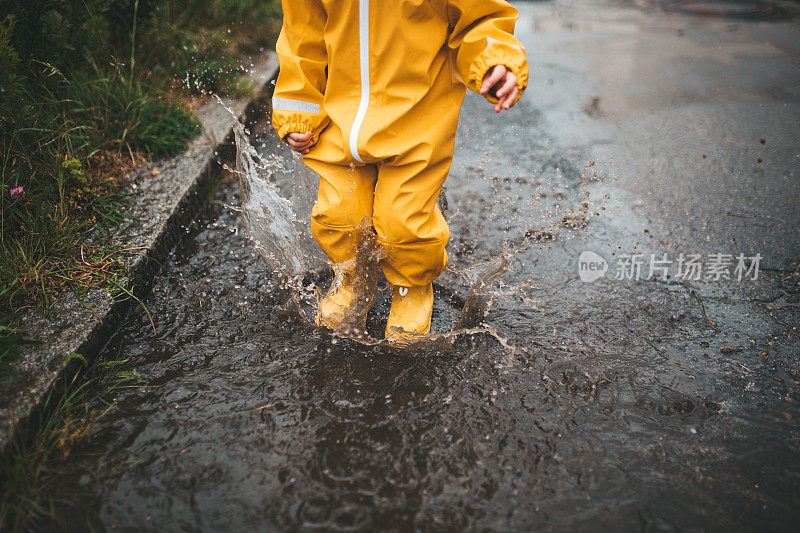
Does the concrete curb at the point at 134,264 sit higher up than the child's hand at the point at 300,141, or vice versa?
the child's hand at the point at 300,141

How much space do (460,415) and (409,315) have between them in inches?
21.4

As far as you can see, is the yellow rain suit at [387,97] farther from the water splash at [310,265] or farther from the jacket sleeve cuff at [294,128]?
the water splash at [310,265]

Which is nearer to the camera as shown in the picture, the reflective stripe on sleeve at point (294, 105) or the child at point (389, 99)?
the child at point (389, 99)

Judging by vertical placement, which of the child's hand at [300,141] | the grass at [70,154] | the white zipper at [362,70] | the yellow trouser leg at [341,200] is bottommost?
the grass at [70,154]

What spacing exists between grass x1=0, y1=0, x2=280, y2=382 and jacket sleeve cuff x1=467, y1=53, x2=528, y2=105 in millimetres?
1722

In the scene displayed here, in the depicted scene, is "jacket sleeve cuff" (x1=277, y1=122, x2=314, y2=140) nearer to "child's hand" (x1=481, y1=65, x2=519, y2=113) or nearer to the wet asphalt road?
"child's hand" (x1=481, y1=65, x2=519, y2=113)

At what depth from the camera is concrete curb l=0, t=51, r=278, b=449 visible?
179cm

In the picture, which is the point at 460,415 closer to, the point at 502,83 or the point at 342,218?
the point at 342,218

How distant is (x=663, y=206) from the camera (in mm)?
3289

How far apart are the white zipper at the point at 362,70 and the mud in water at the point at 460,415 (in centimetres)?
84

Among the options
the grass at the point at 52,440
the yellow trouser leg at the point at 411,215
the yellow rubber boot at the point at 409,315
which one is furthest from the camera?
the yellow rubber boot at the point at 409,315

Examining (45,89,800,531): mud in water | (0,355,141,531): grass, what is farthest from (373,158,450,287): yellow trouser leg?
(0,355,141,531): grass

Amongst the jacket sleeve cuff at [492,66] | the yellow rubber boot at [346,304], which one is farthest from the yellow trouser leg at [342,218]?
the jacket sleeve cuff at [492,66]

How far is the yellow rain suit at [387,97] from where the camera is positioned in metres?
1.79
